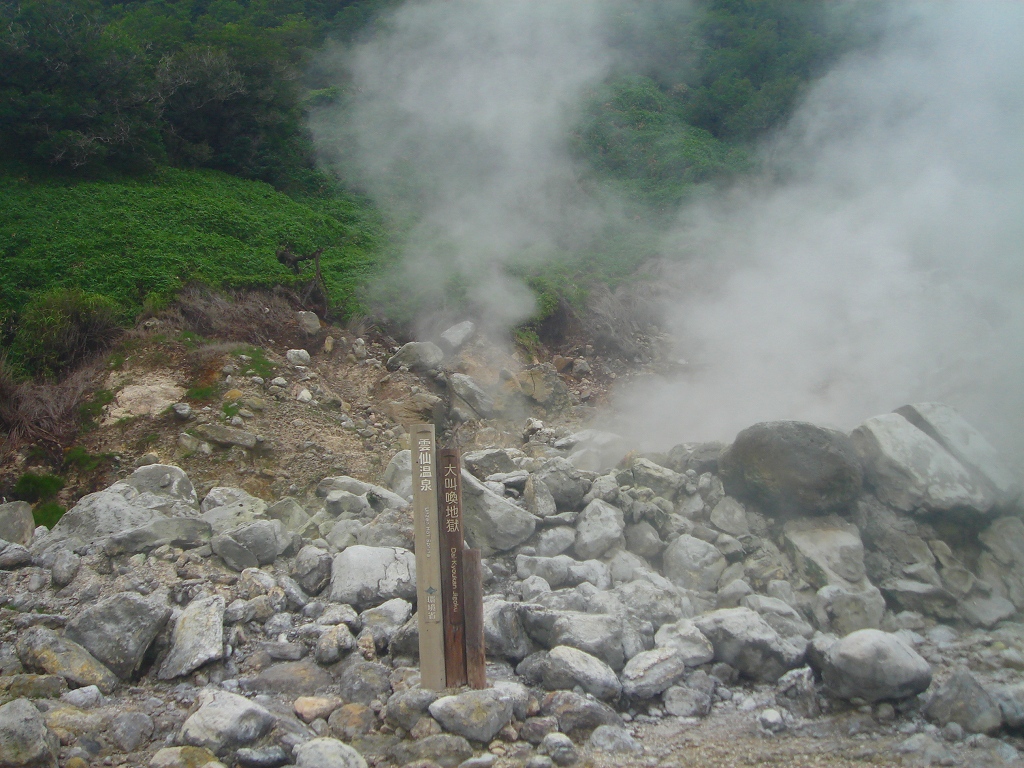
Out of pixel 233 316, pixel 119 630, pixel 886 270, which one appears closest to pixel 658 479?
pixel 119 630

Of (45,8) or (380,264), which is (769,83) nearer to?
(380,264)

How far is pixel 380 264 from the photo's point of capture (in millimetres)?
11445

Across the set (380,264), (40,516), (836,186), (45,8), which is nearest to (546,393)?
(380,264)

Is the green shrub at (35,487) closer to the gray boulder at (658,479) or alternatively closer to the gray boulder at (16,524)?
the gray boulder at (16,524)

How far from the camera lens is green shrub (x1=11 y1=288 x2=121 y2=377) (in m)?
7.80

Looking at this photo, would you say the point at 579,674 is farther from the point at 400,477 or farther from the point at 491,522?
the point at 400,477

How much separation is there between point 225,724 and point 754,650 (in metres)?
2.57

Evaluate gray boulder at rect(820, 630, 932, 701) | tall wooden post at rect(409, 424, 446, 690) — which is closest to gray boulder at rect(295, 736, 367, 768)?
tall wooden post at rect(409, 424, 446, 690)

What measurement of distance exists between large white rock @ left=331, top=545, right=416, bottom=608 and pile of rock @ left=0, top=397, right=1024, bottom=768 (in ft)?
0.04

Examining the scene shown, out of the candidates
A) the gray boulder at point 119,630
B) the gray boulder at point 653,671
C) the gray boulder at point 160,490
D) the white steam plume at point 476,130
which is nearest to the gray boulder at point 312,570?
the gray boulder at point 119,630

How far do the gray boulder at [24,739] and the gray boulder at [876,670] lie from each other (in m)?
3.39

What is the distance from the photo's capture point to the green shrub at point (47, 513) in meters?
5.89

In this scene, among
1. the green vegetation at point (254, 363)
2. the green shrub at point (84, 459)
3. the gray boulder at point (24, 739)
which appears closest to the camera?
the gray boulder at point (24, 739)

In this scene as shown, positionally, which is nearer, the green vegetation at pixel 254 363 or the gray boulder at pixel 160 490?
the gray boulder at pixel 160 490
